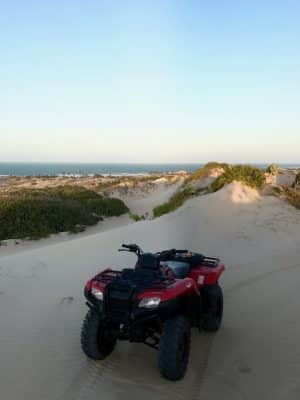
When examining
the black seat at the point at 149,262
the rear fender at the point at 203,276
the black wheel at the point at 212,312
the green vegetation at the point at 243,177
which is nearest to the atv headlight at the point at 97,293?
the black seat at the point at 149,262

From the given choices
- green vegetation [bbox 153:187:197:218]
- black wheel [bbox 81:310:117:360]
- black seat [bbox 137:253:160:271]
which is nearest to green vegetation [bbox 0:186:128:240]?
green vegetation [bbox 153:187:197:218]

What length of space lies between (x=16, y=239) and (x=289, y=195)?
8883 mm

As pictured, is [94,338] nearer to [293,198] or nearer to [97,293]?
[97,293]

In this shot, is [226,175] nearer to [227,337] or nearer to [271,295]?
[271,295]

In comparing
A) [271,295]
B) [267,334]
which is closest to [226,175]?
[271,295]

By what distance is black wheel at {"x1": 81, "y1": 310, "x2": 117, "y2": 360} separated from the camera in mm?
4988

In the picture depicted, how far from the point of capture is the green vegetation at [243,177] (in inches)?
630

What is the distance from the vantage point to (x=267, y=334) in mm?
5980

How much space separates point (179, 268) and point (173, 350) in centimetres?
133

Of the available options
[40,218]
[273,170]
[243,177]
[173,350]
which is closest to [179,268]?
[173,350]

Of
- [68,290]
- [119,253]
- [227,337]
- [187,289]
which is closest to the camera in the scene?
[187,289]

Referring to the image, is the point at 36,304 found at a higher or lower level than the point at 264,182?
lower

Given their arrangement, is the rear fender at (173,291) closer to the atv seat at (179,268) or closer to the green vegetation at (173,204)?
the atv seat at (179,268)

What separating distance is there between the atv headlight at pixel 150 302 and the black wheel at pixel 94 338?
71 centimetres
